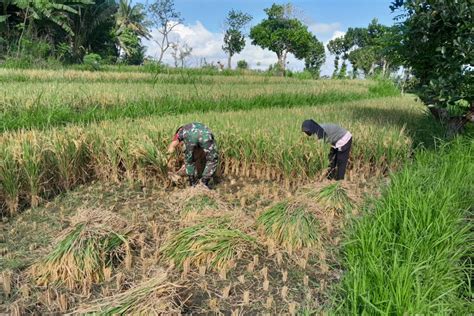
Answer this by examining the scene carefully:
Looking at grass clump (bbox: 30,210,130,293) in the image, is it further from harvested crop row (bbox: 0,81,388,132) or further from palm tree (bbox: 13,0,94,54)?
palm tree (bbox: 13,0,94,54)

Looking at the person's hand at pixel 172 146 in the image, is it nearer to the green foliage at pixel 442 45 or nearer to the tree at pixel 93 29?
the green foliage at pixel 442 45

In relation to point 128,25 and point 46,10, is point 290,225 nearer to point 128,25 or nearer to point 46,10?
point 46,10

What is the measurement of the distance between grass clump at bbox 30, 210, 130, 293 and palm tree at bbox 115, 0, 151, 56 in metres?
26.6

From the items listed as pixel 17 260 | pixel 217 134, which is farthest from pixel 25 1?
pixel 17 260

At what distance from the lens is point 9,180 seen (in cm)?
371

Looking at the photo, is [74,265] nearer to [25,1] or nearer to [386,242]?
[386,242]

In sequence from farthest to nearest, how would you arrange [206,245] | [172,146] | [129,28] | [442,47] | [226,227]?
[129,28], [442,47], [172,146], [226,227], [206,245]

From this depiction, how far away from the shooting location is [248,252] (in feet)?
9.46

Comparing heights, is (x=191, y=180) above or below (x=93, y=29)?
below

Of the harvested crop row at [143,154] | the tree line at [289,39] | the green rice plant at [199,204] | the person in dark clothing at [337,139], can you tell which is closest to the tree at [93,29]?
the tree line at [289,39]

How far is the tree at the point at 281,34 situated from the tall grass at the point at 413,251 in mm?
32985

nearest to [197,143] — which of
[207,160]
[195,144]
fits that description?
[195,144]

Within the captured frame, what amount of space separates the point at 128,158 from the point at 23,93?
403cm

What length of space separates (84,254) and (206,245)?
81 cm
